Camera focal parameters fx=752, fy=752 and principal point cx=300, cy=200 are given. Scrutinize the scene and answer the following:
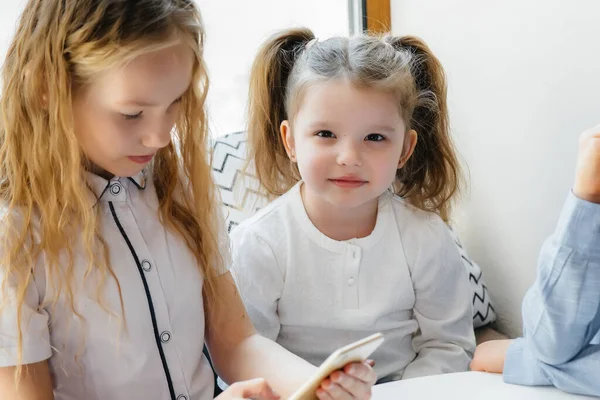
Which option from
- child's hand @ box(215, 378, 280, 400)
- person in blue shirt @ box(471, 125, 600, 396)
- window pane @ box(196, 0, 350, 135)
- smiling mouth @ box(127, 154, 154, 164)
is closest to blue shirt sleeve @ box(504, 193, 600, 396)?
person in blue shirt @ box(471, 125, 600, 396)

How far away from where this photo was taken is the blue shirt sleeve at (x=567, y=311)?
1.01 meters

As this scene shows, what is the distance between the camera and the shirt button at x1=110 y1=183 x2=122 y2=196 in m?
1.09

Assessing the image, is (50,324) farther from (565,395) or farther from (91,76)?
(565,395)

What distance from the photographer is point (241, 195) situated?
176 centimetres

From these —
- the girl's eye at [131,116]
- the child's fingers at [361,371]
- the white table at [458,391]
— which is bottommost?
the white table at [458,391]

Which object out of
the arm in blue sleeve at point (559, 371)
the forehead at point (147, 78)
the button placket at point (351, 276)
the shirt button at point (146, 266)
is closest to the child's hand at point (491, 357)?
the arm in blue sleeve at point (559, 371)

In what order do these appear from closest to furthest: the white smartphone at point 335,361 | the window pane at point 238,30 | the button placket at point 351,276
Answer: the white smartphone at point 335,361
the button placket at point 351,276
the window pane at point 238,30

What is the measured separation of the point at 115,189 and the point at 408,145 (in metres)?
0.62

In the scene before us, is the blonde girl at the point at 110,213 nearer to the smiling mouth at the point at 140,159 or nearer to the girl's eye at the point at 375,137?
Result: the smiling mouth at the point at 140,159

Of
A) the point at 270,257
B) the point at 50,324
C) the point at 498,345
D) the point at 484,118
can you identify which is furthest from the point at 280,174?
the point at 50,324

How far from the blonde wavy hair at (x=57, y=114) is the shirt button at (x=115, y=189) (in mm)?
38

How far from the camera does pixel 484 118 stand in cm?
169

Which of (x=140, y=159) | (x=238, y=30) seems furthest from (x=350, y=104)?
(x=238, y=30)

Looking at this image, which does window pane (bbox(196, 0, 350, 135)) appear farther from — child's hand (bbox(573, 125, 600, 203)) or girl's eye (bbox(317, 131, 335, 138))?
child's hand (bbox(573, 125, 600, 203))
